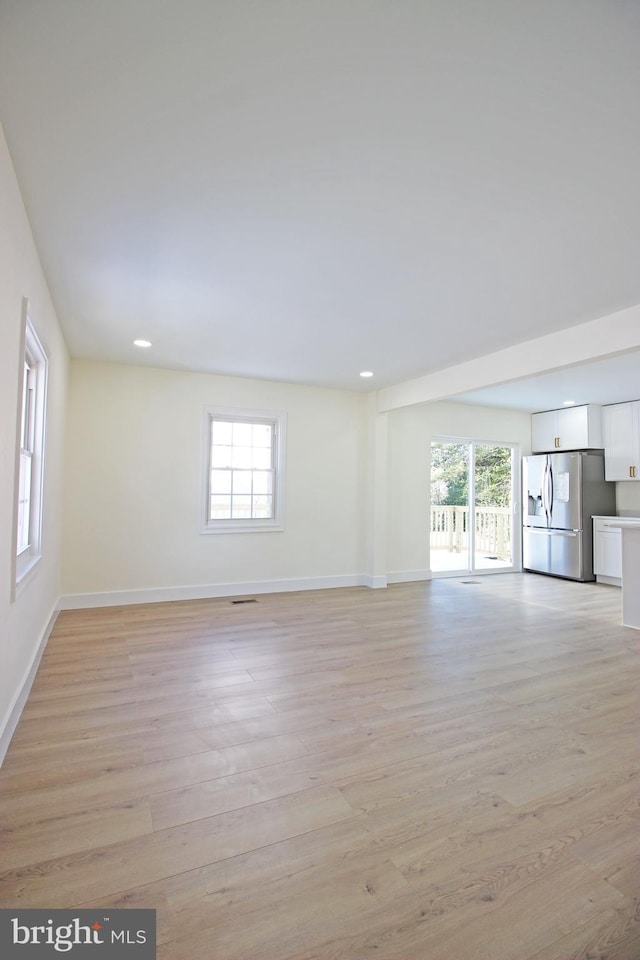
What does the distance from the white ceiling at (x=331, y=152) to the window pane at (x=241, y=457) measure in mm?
2518

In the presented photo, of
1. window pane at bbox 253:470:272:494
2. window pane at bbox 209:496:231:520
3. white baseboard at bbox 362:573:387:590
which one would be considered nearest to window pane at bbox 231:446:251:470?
window pane at bbox 253:470:272:494

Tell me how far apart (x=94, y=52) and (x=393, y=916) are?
286 cm

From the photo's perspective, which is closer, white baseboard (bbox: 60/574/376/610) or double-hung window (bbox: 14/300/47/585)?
double-hung window (bbox: 14/300/47/585)

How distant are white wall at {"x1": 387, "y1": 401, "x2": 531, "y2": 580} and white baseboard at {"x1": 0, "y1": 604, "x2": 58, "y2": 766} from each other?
4.46 metres

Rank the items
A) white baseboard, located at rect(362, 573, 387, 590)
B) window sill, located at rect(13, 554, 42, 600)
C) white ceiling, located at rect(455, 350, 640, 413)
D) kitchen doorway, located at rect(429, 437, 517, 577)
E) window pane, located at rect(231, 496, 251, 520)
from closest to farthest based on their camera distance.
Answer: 1. window sill, located at rect(13, 554, 42, 600)
2. white ceiling, located at rect(455, 350, 640, 413)
3. window pane, located at rect(231, 496, 251, 520)
4. white baseboard, located at rect(362, 573, 387, 590)
5. kitchen doorway, located at rect(429, 437, 517, 577)

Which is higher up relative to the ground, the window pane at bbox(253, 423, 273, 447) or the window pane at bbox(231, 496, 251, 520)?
the window pane at bbox(253, 423, 273, 447)

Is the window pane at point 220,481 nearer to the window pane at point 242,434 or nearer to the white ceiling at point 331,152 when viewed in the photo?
the window pane at point 242,434

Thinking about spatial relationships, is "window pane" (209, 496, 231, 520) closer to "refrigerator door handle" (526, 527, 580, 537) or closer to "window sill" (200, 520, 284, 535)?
"window sill" (200, 520, 284, 535)

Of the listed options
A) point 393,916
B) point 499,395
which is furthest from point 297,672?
point 499,395

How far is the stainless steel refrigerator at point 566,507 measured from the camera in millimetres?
7047

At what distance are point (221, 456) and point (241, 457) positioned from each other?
0.25m

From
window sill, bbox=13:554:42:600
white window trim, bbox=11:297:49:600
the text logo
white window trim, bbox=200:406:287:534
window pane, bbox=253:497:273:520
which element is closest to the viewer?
the text logo

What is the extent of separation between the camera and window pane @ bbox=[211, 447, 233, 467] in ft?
19.2

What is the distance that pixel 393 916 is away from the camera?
139cm
